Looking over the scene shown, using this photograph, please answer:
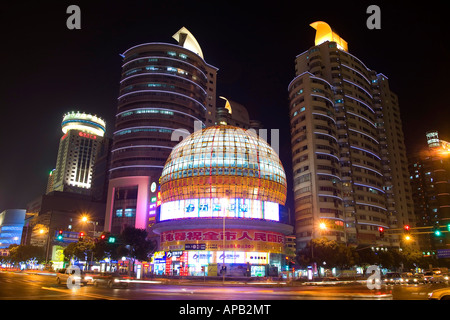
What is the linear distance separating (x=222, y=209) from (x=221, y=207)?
0.61 metres

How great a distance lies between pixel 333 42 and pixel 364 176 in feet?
188

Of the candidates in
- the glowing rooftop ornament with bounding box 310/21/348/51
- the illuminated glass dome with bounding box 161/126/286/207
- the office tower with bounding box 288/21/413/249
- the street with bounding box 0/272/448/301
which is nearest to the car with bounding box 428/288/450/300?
the street with bounding box 0/272/448/301

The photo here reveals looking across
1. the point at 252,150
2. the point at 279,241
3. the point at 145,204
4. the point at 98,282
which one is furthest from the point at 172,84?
the point at 98,282

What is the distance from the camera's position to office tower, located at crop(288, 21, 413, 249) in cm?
11631

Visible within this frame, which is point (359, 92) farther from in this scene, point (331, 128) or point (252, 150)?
Answer: point (252, 150)

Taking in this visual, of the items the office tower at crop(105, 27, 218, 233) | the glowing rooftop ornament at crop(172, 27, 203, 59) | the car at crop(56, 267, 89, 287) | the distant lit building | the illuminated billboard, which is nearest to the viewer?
the car at crop(56, 267, 89, 287)

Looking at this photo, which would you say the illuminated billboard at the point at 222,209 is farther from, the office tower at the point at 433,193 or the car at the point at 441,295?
the office tower at the point at 433,193

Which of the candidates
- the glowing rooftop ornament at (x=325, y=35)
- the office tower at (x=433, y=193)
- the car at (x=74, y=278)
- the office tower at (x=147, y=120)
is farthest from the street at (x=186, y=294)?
the office tower at (x=433, y=193)

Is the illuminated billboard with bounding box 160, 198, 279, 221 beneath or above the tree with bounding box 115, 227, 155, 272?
above

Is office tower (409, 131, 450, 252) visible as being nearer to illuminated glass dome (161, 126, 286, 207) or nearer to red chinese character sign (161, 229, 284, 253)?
illuminated glass dome (161, 126, 286, 207)

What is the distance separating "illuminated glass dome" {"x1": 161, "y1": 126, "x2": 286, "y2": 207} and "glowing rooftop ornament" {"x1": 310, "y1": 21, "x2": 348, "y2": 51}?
3114 inches

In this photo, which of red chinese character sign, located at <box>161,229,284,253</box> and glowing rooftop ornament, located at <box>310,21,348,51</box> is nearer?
red chinese character sign, located at <box>161,229,284,253</box>

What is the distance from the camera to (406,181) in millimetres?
162750

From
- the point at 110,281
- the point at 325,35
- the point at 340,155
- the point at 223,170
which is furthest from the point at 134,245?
the point at 325,35
